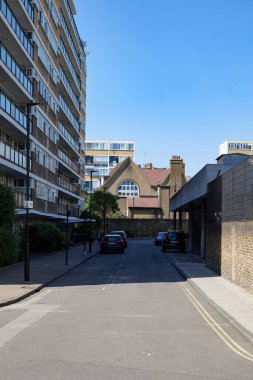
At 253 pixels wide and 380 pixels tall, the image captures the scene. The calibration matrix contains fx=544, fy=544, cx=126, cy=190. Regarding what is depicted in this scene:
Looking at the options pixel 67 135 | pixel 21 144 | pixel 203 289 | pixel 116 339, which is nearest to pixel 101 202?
pixel 67 135

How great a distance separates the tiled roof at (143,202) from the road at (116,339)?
84.3m

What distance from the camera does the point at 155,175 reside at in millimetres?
116375

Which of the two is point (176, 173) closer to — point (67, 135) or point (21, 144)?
point (67, 135)

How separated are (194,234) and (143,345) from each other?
35.6 meters

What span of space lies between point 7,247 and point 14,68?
44.0 ft

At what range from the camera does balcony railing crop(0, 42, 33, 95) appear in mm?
30812

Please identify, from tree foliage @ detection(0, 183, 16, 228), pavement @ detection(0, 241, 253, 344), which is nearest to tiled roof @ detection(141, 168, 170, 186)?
tree foliage @ detection(0, 183, 16, 228)

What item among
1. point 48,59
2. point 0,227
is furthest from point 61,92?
point 0,227

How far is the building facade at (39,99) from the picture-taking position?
3253 cm

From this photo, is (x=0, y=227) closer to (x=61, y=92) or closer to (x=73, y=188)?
(x=61, y=92)

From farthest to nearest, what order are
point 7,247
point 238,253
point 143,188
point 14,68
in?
point 143,188 → point 14,68 → point 7,247 → point 238,253

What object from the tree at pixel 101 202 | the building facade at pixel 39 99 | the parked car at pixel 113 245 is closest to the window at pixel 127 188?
the tree at pixel 101 202

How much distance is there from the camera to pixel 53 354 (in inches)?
313

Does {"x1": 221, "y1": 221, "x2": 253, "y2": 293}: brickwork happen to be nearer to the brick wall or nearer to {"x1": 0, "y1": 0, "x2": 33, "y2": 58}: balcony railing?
the brick wall
